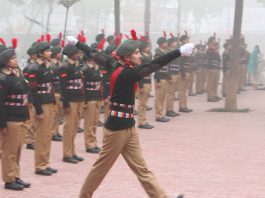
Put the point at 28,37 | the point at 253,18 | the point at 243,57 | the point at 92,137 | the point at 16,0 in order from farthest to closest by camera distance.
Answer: the point at 253,18, the point at 28,37, the point at 16,0, the point at 243,57, the point at 92,137

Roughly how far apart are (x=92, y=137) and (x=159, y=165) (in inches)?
65.5

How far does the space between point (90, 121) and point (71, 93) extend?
105cm

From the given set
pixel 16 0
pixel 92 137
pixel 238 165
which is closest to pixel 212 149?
pixel 238 165

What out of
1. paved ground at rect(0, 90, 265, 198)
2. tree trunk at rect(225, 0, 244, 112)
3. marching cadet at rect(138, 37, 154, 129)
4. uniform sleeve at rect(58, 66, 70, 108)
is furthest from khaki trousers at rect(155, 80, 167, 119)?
uniform sleeve at rect(58, 66, 70, 108)

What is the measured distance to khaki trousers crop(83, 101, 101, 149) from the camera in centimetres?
1068

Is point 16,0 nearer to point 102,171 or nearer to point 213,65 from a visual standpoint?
point 213,65

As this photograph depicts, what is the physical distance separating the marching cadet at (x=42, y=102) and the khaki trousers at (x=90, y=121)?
5.41 ft

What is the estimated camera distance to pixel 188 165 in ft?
31.8

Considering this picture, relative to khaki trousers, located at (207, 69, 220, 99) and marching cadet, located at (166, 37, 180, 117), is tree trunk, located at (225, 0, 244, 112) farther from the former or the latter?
khaki trousers, located at (207, 69, 220, 99)

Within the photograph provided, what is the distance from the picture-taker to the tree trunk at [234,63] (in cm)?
1627

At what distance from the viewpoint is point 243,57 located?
74.4ft

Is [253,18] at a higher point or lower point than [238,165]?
higher

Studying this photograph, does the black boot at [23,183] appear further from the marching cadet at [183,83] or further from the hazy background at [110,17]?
the hazy background at [110,17]

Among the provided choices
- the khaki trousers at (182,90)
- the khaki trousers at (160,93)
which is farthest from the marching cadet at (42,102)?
the khaki trousers at (182,90)
